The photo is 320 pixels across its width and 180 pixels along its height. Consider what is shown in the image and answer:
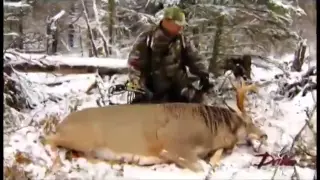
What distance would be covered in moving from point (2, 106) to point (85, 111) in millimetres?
204

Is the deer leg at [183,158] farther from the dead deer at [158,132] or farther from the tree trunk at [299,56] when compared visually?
the tree trunk at [299,56]

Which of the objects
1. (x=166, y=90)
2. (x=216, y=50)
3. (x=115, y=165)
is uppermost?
(x=216, y=50)

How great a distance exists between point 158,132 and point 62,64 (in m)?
0.29

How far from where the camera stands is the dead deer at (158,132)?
1.14 m

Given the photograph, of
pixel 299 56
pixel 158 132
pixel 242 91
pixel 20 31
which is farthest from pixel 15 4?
pixel 299 56

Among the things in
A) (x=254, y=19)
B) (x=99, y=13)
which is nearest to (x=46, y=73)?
(x=99, y=13)

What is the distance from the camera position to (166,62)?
1185 mm

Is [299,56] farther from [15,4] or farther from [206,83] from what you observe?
[15,4]

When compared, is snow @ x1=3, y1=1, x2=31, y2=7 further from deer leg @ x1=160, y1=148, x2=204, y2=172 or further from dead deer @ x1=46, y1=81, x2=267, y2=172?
deer leg @ x1=160, y1=148, x2=204, y2=172

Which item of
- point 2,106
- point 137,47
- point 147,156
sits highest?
point 137,47

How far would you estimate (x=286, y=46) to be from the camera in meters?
1.19

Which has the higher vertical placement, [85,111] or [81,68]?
[81,68]

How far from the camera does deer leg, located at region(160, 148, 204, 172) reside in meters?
1.14

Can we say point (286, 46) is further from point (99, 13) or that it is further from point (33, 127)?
point (33, 127)
